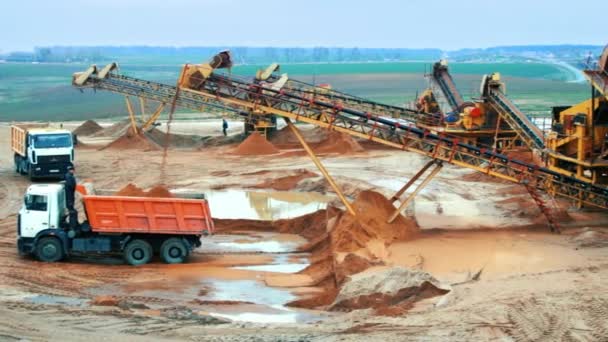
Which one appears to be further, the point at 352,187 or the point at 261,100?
the point at 352,187

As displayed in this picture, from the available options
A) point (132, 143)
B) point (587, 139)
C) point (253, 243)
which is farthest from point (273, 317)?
point (132, 143)

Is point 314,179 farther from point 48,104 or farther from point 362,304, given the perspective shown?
point 48,104

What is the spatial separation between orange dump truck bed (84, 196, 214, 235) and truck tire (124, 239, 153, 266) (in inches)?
13.2

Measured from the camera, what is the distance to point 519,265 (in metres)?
21.4

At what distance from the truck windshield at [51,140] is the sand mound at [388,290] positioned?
64.5 ft

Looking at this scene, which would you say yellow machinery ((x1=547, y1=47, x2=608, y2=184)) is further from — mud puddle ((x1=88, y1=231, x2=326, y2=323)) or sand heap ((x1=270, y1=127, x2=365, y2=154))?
sand heap ((x1=270, y1=127, x2=365, y2=154))

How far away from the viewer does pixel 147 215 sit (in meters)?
22.6

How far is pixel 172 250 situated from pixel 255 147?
75.0 feet

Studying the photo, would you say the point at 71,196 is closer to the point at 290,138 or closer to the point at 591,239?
the point at 591,239

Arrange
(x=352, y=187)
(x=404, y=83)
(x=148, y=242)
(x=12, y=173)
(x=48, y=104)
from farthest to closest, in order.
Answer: (x=404, y=83)
(x=48, y=104)
(x=12, y=173)
(x=352, y=187)
(x=148, y=242)

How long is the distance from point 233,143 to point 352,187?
54.6 feet

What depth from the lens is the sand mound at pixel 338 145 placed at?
45.7m

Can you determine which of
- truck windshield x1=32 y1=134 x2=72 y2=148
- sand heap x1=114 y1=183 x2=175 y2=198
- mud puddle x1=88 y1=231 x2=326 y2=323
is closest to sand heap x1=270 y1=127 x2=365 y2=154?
truck windshield x1=32 y1=134 x2=72 y2=148

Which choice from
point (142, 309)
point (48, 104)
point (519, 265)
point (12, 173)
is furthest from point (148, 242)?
point (48, 104)
